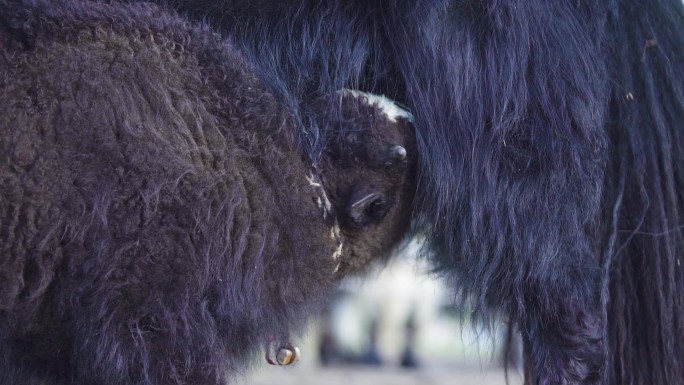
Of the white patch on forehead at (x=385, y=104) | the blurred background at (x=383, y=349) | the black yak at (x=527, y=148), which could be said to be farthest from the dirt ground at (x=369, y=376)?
the white patch on forehead at (x=385, y=104)

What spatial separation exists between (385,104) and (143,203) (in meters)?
0.66

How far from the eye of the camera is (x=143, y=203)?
168 cm

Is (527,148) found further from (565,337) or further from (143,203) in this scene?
A: (143,203)

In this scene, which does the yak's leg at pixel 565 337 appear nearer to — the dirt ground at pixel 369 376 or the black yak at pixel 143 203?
the black yak at pixel 143 203

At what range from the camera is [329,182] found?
2.01 meters

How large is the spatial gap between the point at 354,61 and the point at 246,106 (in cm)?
31

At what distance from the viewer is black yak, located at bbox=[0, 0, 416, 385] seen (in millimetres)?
1635

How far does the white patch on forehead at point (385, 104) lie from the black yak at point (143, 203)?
5.7 inches

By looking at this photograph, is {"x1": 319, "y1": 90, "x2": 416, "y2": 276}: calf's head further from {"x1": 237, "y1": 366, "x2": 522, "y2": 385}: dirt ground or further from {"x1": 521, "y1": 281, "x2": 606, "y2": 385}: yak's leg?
{"x1": 237, "y1": 366, "x2": 522, "y2": 385}: dirt ground

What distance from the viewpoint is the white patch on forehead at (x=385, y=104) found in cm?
206

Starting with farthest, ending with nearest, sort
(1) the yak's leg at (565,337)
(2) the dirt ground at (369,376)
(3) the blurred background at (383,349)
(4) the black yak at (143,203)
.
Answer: (3) the blurred background at (383,349), (2) the dirt ground at (369,376), (1) the yak's leg at (565,337), (4) the black yak at (143,203)

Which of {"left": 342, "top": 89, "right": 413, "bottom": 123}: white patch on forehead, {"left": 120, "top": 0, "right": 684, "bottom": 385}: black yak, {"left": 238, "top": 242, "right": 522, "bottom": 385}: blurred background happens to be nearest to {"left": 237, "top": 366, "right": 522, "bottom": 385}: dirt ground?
{"left": 238, "top": 242, "right": 522, "bottom": 385}: blurred background

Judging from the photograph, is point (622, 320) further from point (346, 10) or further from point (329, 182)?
point (346, 10)

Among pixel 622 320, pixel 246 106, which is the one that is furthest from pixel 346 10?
pixel 622 320
